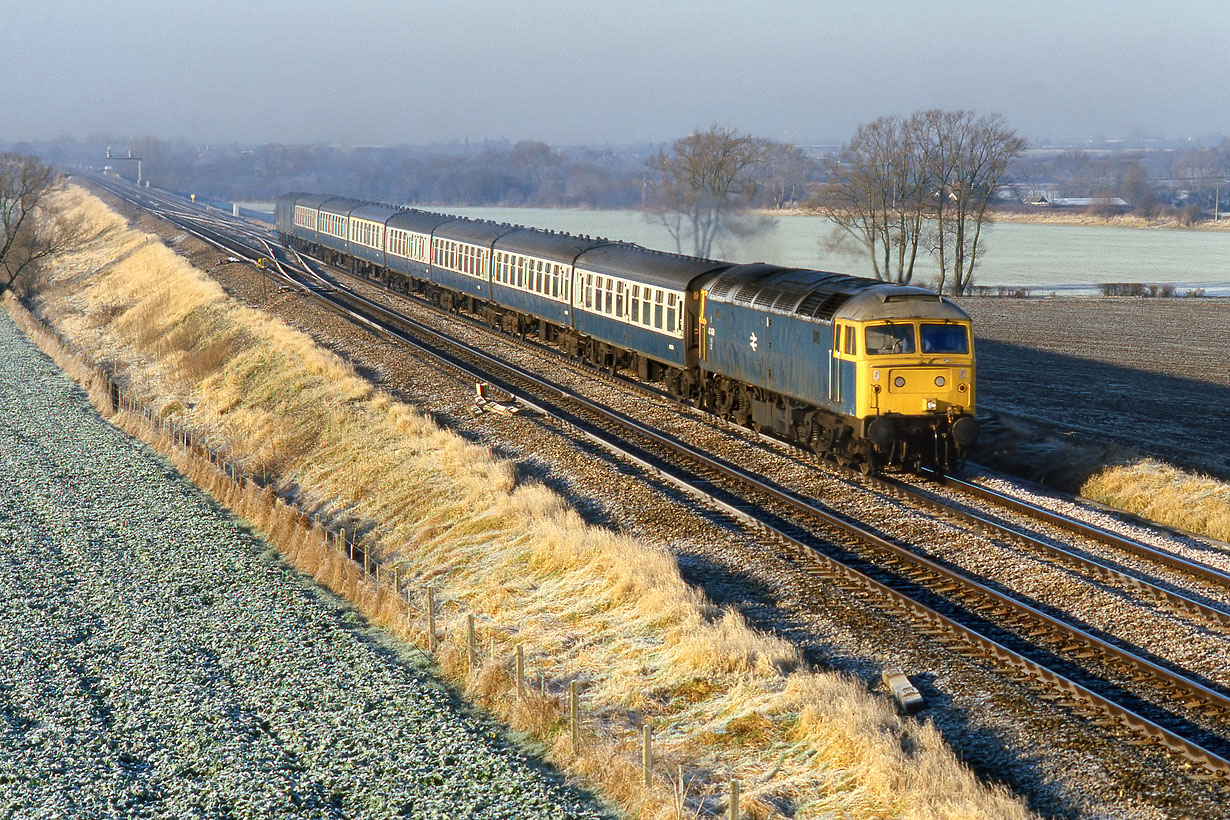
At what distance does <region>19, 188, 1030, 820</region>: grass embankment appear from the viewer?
415 inches

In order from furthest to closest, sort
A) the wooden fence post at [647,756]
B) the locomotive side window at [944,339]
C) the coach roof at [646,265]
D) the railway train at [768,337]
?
the coach roof at [646,265] → the locomotive side window at [944,339] → the railway train at [768,337] → the wooden fence post at [647,756]

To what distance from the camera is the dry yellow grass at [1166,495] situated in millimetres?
18534

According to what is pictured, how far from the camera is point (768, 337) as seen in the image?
23594 mm

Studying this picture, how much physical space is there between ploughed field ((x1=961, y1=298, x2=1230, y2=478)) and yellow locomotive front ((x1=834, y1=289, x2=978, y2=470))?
17.6ft

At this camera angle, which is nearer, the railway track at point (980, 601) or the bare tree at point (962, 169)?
the railway track at point (980, 601)

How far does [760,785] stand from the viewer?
10.6 meters

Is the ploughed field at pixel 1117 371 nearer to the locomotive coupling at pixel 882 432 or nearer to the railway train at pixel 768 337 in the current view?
the railway train at pixel 768 337

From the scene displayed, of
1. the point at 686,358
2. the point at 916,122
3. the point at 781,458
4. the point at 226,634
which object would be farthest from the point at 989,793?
the point at 916,122

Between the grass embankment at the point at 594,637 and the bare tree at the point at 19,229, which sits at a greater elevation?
the bare tree at the point at 19,229

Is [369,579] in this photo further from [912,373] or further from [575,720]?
[912,373]

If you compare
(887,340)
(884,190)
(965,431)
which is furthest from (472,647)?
(884,190)

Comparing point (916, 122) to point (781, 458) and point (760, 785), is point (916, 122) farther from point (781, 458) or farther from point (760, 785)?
point (760, 785)

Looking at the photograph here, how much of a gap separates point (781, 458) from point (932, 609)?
879 centimetres

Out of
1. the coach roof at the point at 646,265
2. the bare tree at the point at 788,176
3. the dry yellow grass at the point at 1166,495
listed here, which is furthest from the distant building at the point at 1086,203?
the dry yellow grass at the point at 1166,495
